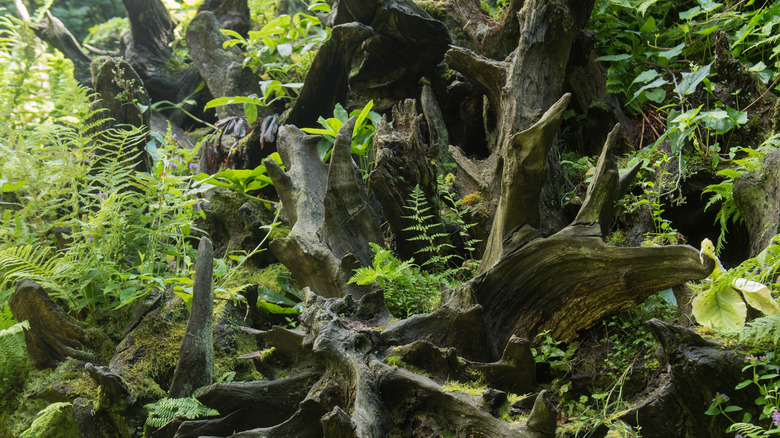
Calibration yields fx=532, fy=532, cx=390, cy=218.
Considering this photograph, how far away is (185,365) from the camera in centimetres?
261

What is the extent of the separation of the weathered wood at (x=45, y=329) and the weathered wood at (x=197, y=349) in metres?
0.87

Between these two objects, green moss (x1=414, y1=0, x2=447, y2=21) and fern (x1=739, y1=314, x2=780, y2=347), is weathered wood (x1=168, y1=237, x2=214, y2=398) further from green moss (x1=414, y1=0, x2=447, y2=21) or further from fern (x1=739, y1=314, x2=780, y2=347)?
green moss (x1=414, y1=0, x2=447, y2=21)

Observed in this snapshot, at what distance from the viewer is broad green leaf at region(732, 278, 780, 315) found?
1897mm

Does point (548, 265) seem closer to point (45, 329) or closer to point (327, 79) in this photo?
point (45, 329)

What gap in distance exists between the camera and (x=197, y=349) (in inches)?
103

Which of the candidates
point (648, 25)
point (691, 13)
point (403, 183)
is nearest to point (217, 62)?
point (403, 183)

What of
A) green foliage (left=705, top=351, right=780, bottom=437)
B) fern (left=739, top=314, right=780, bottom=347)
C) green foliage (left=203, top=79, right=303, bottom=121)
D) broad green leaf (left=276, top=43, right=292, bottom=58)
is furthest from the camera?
broad green leaf (left=276, top=43, right=292, bottom=58)

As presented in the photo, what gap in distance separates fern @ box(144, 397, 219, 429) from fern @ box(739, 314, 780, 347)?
2129 mm

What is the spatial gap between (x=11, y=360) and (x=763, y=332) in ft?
12.5

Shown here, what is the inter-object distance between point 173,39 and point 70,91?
3.68m

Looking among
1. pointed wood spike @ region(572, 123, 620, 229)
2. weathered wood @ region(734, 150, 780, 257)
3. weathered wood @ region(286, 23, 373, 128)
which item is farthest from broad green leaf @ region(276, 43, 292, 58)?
weathered wood @ region(734, 150, 780, 257)

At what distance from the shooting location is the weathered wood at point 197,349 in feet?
8.52

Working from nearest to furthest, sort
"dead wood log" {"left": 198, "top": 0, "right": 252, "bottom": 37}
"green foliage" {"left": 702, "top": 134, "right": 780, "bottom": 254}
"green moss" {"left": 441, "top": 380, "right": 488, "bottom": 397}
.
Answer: "green moss" {"left": 441, "top": 380, "right": 488, "bottom": 397} < "green foliage" {"left": 702, "top": 134, "right": 780, "bottom": 254} < "dead wood log" {"left": 198, "top": 0, "right": 252, "bottom": 37}

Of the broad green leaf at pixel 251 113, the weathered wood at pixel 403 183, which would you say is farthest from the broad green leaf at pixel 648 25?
the broad green leaf at pixel 251 113
